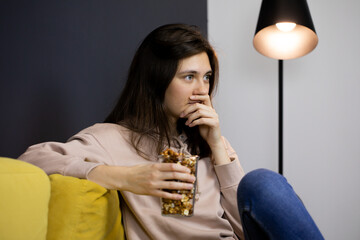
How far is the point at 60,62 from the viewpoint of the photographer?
1697 millimetres

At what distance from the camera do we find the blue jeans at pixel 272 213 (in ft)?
2.42

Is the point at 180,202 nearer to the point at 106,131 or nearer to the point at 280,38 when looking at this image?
the point at 106,131

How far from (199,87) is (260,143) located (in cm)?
109

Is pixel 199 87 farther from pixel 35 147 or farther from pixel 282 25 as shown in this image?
pixel 282 25

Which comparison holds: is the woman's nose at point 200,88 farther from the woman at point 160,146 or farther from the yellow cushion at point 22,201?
the yellow cushion at point 22,201

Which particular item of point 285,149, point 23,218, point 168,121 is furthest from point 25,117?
point 285,149

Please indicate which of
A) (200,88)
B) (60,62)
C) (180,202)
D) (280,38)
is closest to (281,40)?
(280,38)

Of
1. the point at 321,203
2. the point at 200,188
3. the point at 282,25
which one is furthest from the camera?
the point at 321,203

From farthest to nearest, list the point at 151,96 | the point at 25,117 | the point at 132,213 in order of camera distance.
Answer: the point at 25,117 < the point at 151,96 < the point at 132,213

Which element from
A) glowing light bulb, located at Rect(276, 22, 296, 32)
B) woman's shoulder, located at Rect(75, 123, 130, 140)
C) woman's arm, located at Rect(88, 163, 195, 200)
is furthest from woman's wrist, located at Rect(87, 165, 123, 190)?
glowing light bulb, located at Rect(276, 22, 296, 32)

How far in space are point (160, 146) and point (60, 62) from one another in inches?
28.5

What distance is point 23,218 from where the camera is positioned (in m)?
0.70

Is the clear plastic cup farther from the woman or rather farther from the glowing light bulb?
the glowing light bulb

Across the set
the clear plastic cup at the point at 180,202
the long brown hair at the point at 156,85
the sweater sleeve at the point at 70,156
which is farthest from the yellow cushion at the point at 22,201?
the long brown hair at the point at 156,85
